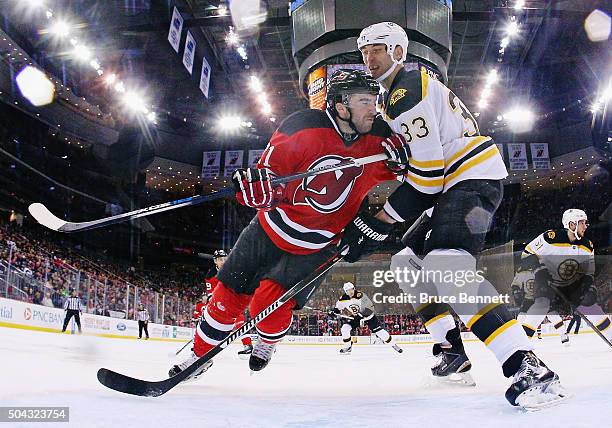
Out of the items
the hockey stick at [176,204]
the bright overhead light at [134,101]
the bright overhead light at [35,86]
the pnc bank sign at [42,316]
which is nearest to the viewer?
the hockey stick at [176,204]

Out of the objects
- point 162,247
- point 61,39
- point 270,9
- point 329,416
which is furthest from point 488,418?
point 162,247

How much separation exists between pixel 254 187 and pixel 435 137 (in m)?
0.51

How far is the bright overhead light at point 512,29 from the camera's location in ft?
24.8

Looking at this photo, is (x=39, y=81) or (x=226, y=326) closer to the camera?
(x=226, y=326)

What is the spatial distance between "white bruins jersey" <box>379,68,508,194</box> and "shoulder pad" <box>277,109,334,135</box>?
33cm

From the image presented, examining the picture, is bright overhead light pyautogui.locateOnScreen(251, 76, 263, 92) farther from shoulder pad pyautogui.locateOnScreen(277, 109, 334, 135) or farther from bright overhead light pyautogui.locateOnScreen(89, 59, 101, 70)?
shoulder pad pyautogui.locateOnScreen(277, 109, 334, 135)

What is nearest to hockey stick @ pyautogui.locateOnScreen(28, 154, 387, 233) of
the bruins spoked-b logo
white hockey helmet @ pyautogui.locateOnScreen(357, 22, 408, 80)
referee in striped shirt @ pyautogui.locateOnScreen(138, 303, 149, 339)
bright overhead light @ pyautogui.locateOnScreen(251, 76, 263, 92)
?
white hockey helmet @ pyautogui.locateOnScreen(357, 22, 408, 80)

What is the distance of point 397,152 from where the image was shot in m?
1.58

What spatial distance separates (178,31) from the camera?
6672mm

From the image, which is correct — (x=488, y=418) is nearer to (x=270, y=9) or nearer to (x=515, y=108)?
(x=270, y=9)

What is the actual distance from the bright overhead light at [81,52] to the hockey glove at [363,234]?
771 centimetres

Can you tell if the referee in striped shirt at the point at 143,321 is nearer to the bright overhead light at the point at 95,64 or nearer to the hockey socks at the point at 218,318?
the bright overhead light at the point at 95,64

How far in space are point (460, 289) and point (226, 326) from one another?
2.61 ft

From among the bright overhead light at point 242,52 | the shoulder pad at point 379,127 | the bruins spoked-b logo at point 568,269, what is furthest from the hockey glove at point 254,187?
the bright overhead light at point 242,52
